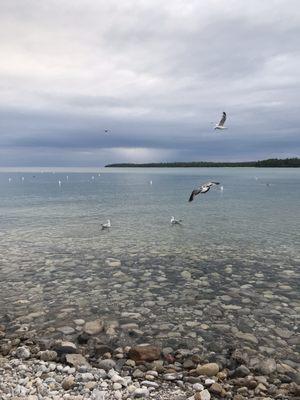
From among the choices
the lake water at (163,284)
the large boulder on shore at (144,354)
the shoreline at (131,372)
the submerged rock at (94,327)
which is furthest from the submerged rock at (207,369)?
the submerged rock at (94,327)

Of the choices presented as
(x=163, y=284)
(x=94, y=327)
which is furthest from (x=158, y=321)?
(x=163, y=284)

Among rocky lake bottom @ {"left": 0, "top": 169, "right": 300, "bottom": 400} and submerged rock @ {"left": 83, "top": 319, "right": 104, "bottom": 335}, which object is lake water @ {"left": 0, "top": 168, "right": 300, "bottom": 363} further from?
submerged rock @ {"left": 83, "top": 319, "right": 104, "bottom": 335}

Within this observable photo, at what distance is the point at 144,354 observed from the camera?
9453 mm

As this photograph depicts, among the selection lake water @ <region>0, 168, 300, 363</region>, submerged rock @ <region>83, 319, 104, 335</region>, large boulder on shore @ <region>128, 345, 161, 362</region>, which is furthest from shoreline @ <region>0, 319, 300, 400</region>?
lake water @ <region>0, 168, 300, 363</region>

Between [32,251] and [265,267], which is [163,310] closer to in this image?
[265,267]

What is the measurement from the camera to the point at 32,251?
21.5 meters

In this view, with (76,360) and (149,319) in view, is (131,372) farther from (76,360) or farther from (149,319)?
(149,319)

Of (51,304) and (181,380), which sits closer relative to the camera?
(181,380)

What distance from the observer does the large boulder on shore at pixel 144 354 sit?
936 centimetres

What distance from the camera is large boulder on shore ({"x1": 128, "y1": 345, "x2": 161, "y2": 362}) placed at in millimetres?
9359

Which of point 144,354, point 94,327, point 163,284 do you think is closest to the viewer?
point 144,354

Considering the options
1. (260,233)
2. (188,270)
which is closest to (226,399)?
(188,270)

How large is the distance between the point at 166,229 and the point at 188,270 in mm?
12199

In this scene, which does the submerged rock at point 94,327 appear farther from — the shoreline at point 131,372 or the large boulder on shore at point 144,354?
the large boulder on shore at point 144,354
